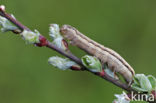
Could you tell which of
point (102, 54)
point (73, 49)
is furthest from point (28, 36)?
point (73, 49)

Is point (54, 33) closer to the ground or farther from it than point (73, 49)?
closer to the ground

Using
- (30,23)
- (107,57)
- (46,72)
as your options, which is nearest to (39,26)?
(30,23)

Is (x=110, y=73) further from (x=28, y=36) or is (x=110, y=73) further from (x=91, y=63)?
(x=28, y=36)

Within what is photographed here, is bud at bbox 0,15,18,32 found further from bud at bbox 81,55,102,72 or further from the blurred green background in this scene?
the blurred green background

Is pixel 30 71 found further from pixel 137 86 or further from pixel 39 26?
pixel 137 86

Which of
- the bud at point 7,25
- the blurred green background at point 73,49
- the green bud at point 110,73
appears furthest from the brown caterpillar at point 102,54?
→ the blurred green background at point 73,49

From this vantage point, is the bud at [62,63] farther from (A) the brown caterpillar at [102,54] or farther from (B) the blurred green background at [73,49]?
(B) the blurred green background at [73,49]

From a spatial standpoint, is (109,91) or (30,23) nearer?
(109,91)
